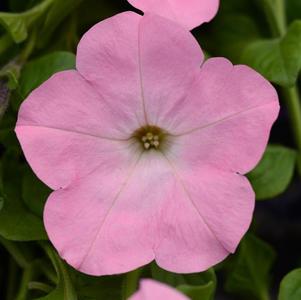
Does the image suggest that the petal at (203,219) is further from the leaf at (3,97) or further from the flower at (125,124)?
the leaf at (3,97)

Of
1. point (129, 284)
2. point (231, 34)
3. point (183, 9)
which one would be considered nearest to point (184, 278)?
point (129, 284)

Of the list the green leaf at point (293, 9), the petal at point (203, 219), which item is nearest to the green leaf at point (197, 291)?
the petal at point (203, 219)

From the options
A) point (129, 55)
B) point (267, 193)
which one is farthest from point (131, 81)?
point (267, 193)

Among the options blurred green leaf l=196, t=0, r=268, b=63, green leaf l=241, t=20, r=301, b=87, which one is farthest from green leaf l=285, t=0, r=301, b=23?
green leaf l=241, t=20, r=301, b=87

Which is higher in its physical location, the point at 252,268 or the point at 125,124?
the point at 125,124

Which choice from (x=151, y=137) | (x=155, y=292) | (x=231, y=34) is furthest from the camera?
(x=231, y=34)

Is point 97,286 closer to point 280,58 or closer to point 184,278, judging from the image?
point 184,278

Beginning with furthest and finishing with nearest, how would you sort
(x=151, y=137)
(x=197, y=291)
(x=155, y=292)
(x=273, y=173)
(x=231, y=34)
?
(x=231, y=34), (x=273, y=173), (x=151, y=137), (x=197, y=291), (x=155, y=292)

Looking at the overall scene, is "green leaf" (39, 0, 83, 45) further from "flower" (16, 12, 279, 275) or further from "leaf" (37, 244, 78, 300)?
"leaf" (37, 244, 78, 300)
